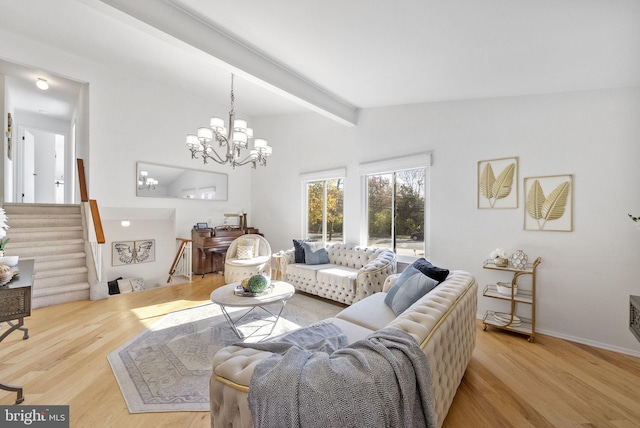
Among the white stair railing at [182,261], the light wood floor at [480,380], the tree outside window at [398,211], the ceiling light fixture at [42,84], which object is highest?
the ceiling light fixture at [42,84]

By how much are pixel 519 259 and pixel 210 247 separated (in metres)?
5.08

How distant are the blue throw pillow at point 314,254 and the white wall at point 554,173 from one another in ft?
5.80

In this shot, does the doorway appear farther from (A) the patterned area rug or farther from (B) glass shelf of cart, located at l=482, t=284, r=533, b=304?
(B) glass shelf of cart, located at l=482, t=284, r=533, b=304

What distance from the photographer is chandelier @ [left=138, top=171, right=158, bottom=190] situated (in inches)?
193

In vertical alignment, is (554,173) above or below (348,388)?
above

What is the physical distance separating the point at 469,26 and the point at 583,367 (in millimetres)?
3068

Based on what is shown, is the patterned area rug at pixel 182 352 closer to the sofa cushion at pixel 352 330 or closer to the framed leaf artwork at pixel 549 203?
the sofa cushion at pixel 352 330

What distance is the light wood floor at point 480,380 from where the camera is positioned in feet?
5.68

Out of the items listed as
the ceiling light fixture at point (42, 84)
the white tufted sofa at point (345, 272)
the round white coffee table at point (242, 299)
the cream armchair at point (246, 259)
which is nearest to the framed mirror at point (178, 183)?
the cream armchair at point (246, 259)

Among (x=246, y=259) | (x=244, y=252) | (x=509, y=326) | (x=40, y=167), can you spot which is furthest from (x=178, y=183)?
(x=509, y=326)

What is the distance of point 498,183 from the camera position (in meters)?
3.18

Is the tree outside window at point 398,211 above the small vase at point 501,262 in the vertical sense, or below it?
above

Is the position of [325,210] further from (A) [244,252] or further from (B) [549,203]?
(B) [549,203]

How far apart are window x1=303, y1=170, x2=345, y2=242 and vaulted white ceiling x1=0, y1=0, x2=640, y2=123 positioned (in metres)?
1.75
